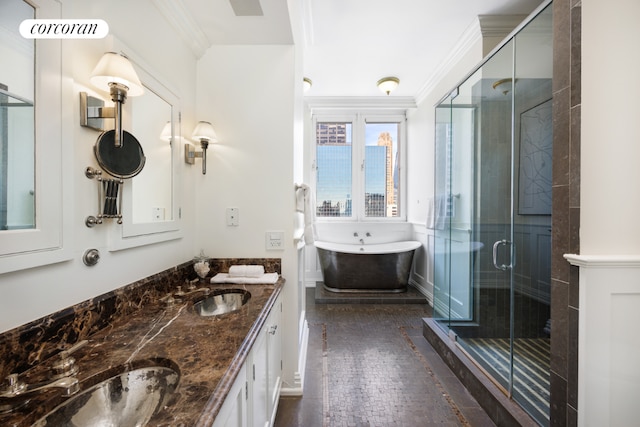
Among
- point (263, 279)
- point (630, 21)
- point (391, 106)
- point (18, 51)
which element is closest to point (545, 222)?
point (630, 21)

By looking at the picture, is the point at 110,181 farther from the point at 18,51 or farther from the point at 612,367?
the point at 612,367

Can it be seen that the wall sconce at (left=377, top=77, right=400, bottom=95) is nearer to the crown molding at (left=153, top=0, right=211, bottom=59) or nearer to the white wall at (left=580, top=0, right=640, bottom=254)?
the crown molding at (left=153, top=0, right=211, bottom=59)

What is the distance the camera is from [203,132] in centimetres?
167

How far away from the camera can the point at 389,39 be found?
266cm

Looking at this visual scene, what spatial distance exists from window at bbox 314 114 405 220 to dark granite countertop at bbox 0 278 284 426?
130 inches

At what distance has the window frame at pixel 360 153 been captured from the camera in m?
4.38

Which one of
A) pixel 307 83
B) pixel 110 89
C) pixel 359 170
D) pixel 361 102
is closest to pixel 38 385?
pixel 110 89

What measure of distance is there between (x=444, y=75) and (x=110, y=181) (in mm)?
3472

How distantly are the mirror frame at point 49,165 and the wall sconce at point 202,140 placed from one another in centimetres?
78

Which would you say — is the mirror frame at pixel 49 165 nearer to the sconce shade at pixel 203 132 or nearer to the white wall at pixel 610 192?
the sconce shade at pixel 203 132

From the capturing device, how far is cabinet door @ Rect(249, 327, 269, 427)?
3.53 ft

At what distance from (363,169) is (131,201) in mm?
3635

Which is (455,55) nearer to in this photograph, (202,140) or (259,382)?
(202,140)

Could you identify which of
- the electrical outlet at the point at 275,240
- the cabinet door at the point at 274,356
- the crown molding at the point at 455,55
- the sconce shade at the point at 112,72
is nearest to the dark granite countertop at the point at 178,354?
the cabinet door at the point at 274,356
